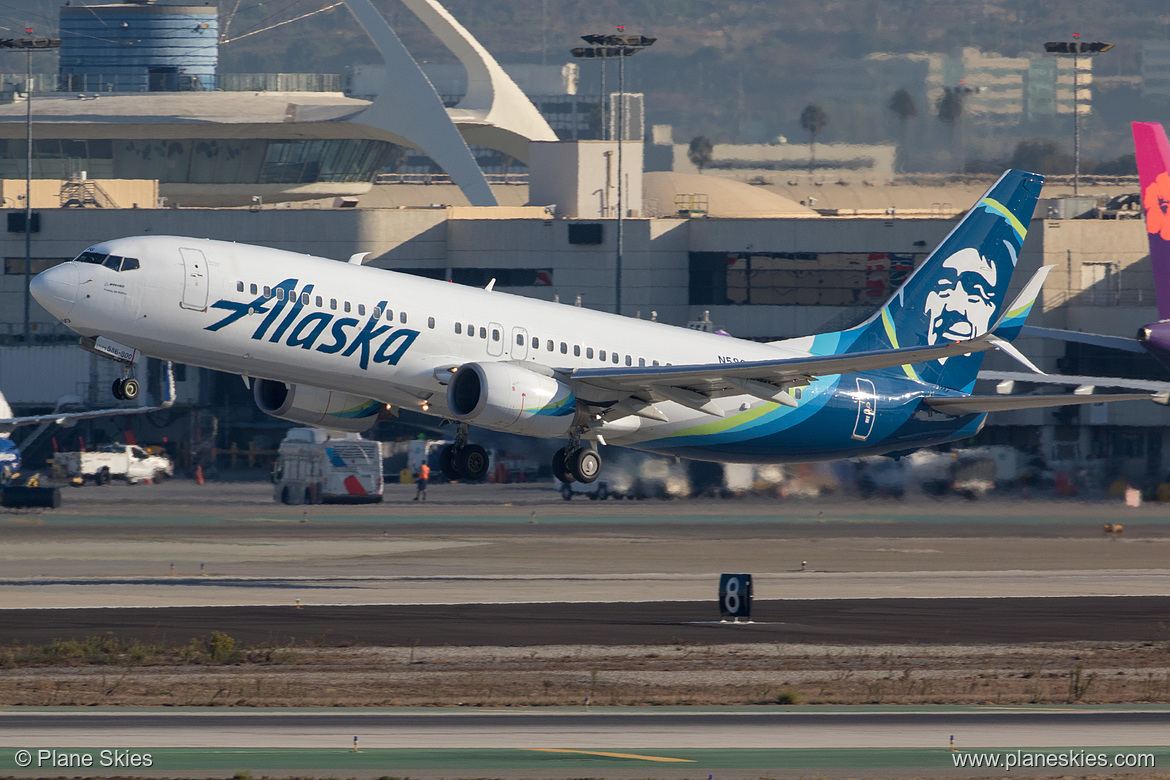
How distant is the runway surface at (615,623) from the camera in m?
35.3

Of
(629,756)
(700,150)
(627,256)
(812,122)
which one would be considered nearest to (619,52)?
(627,256)

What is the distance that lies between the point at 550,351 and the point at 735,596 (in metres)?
8.43

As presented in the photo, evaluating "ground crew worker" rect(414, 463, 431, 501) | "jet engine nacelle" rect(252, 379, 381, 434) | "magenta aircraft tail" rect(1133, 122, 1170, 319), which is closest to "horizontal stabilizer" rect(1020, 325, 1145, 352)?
"magenta aircraft tail" rect(1133, 122, 1170, 319)

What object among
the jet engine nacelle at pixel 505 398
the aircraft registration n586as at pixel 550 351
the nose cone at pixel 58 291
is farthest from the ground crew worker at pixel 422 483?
the nose cone at pixel 58 291

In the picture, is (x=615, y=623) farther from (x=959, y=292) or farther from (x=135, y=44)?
(x=135, y=44)

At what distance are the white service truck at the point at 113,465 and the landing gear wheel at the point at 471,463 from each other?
3900cm

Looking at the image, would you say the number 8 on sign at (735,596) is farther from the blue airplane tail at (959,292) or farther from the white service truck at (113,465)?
the white service truck at (113,465)

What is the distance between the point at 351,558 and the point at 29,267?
1929 inches

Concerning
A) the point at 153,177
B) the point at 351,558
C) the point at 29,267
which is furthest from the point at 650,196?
the point at 351,558

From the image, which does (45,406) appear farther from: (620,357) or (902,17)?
(902,17)

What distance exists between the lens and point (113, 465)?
254 ft

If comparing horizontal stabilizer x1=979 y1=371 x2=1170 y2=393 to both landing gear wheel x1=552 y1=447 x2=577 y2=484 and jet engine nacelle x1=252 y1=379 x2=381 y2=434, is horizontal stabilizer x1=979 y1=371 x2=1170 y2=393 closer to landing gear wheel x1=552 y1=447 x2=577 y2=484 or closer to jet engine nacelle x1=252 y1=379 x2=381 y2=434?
landing gear wheel x1=552 y1=447 x2=577 y2=484

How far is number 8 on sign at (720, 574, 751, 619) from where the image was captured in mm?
38250

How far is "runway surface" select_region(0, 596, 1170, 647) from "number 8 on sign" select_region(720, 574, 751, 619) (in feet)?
1.58
